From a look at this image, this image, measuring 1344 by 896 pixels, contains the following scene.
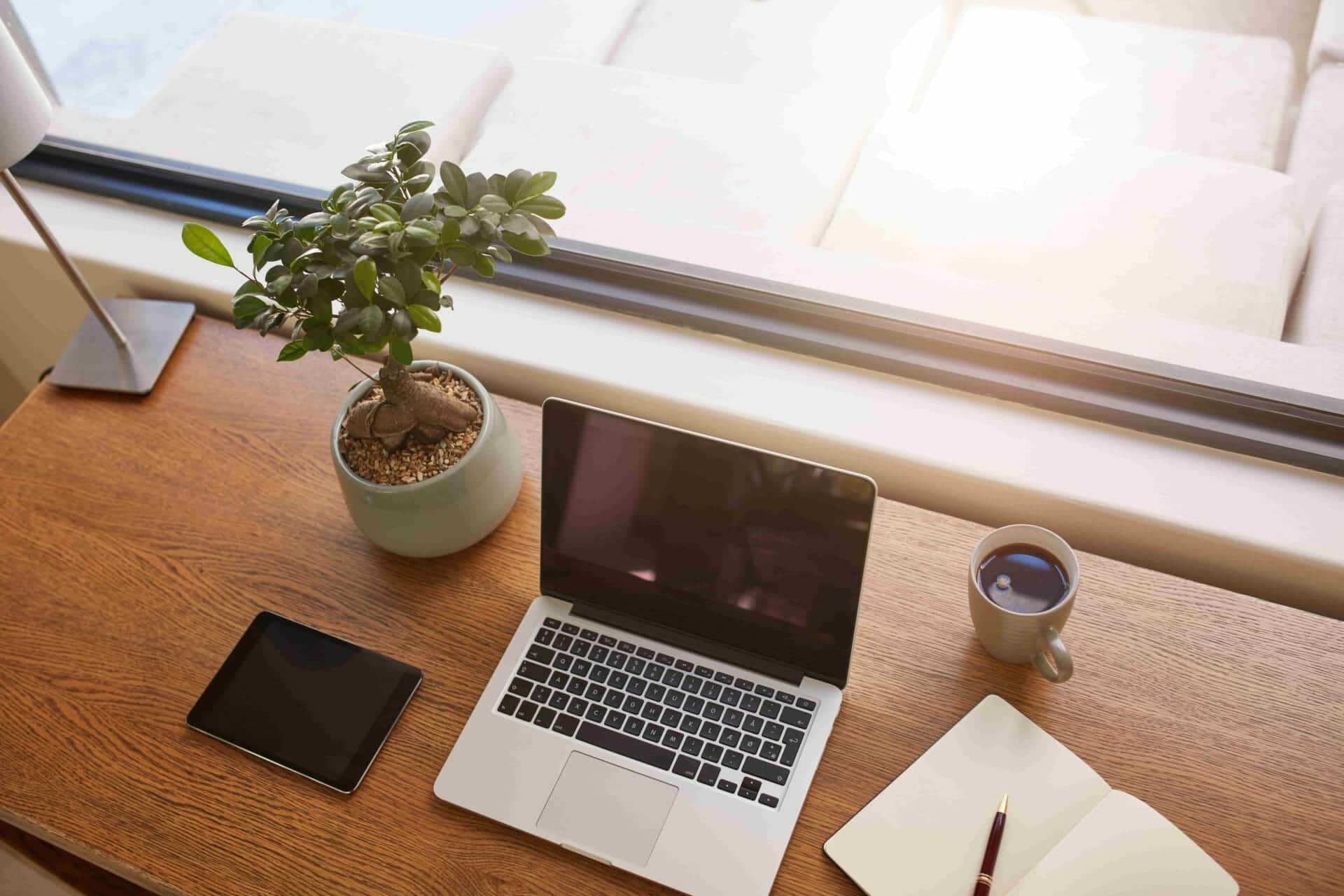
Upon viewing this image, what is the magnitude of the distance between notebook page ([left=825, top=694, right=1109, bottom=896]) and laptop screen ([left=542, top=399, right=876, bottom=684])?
0.10m

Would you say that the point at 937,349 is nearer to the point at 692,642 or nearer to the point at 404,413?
the point at 692,642

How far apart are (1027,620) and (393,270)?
1.77 ft

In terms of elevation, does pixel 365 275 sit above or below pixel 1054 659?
above

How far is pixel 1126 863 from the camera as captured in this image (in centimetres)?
72

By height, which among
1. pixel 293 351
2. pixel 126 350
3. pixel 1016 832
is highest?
pixel 293 351

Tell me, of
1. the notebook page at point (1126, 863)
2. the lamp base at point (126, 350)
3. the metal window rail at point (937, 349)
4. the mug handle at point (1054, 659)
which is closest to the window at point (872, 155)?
the metal window rail at point (937, 349)

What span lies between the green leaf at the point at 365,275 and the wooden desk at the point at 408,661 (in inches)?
12.8

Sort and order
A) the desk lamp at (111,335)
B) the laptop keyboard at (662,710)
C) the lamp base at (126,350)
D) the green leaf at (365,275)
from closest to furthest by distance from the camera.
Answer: the green leaf at (365,275), the laptop keyboard at (662,710), the desk lamp at (111,335), the lamp base at (126,350)

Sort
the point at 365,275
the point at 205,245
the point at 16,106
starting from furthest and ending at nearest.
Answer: the point at 16,106
the point at 205,245
the point at 365,275

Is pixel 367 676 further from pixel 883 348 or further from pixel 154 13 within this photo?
pixel 154 13

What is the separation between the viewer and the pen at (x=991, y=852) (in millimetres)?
712

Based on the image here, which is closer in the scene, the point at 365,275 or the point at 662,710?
the point at 365,275

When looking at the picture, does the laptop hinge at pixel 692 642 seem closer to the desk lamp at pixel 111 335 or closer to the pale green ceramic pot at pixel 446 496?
the pale green ceramic pot at pixel 446 496

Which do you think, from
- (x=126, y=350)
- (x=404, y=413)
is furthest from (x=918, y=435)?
(x=126, y=350)
